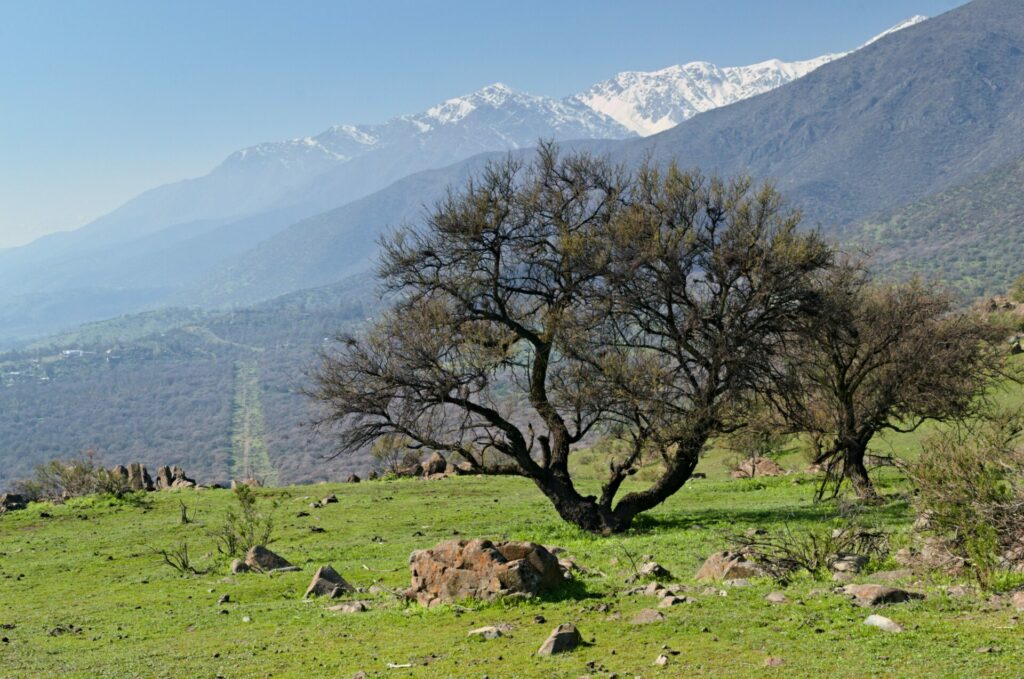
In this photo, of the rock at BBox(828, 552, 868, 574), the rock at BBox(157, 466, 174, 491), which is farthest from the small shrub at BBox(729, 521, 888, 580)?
the rock at BBox(157, 466, 174, 491)

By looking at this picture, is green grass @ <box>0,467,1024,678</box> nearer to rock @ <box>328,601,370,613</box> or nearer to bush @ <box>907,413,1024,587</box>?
rock @ <box>328,601,370,613</box>

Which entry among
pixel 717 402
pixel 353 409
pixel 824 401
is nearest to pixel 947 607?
pixel 717 402

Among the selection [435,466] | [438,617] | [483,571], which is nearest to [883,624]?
[483,571]

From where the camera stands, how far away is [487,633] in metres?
14.6

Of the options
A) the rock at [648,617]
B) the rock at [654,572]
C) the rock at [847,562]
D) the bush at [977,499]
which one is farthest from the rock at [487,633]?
the bush at [977,499]

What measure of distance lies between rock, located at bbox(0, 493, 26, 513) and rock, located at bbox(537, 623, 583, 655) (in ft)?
133

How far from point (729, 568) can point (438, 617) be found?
5.74m

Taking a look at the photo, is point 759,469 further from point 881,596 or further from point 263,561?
point 881,596

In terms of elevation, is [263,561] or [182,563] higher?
[263,561]

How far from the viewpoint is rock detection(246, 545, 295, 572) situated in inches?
982

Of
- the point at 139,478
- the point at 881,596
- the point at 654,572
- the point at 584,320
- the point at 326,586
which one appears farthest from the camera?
the point at 139,478

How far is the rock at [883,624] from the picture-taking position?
12.2 metres

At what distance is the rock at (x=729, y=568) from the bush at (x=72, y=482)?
3656 centimetres

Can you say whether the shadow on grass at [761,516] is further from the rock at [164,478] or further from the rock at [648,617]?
Answer: the rock at [164,478]
